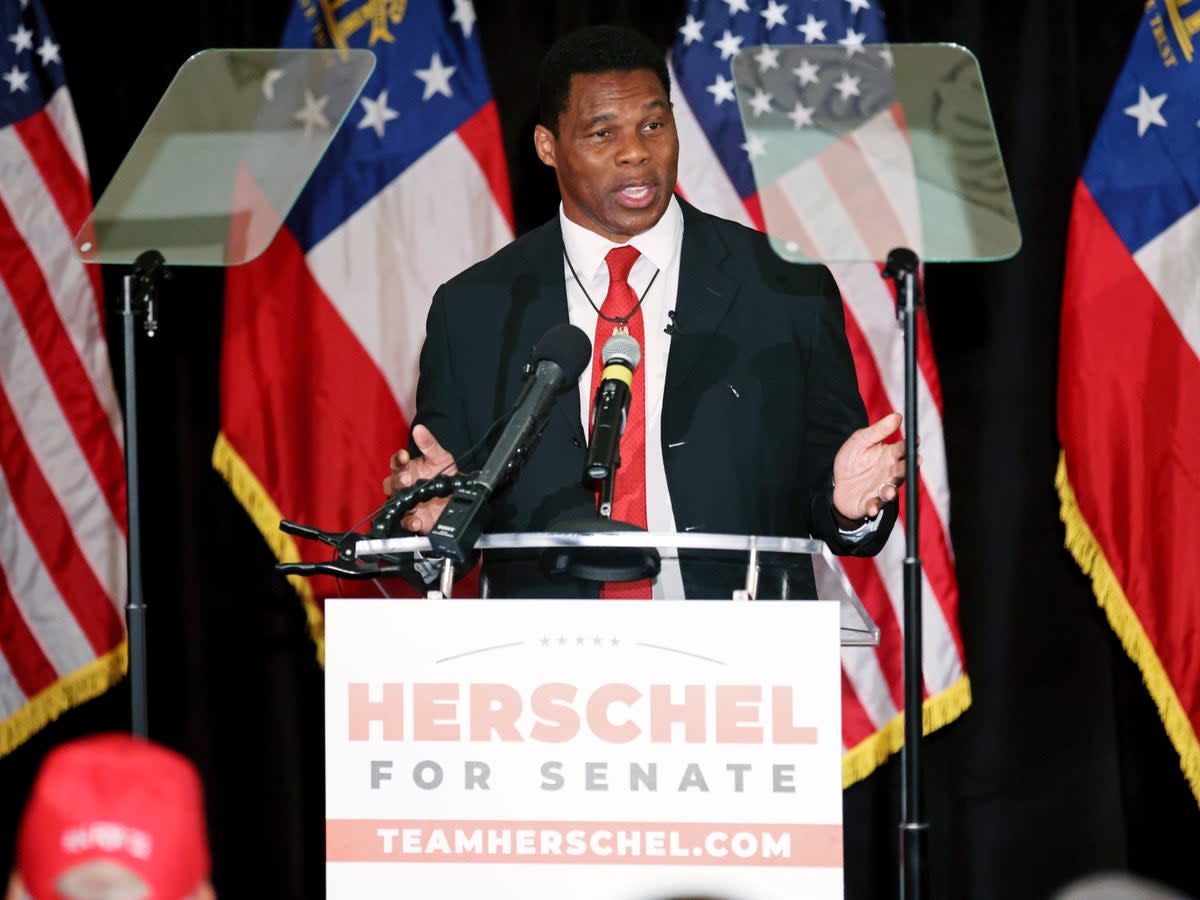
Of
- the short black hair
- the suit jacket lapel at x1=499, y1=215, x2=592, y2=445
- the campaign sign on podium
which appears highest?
the short black hair

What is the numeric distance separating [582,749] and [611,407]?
1.46ft

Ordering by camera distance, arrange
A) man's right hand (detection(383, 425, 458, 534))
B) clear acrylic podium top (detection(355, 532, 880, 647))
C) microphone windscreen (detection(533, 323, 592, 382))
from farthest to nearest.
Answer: man's right hand (detection(383, 425, 458, 534))
microphone windscreen (detection(533, 323, 592, 382))
clear acrylic podium top (detection(355, 532, 880, 647))

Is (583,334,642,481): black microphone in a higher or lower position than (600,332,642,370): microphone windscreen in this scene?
lower

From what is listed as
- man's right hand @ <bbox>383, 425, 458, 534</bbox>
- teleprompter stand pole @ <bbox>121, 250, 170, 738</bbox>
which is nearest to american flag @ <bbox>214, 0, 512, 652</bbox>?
teleprompter stand pole @ <bbox>121, 250, 170, 738</bbox>

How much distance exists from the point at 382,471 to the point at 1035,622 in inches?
67.9

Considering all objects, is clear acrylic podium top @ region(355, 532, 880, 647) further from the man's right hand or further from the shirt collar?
the shirt collar

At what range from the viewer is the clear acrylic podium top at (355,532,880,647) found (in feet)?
6.81

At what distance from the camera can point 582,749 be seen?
214 cm

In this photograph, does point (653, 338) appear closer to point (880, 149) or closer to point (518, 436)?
point (880, 149)

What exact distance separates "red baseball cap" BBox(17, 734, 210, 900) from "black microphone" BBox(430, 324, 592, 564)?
106cm

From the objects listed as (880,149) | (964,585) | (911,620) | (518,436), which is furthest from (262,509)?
(518,436)

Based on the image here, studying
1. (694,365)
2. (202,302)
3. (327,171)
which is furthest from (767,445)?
(202,302)

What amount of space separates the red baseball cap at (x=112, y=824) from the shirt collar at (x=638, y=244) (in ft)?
7.28

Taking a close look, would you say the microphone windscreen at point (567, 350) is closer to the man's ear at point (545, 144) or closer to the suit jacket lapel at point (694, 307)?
the suit jacket lapel at point (694, 307)
